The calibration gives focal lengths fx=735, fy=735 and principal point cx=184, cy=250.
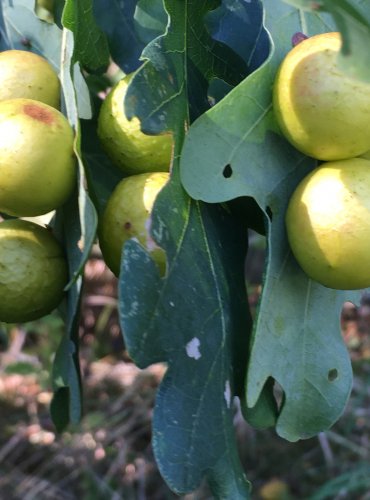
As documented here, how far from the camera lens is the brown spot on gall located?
937mm

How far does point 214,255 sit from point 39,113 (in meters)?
0.29

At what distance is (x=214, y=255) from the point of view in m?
0.99

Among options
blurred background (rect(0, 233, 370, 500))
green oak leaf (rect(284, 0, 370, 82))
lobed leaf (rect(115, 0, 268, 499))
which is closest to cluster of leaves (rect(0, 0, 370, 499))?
lobed leaf (rect(115, 0, 268, 499))

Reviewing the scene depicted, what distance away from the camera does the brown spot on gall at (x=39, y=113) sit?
0.94 meters

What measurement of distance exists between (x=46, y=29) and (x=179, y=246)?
0.47m

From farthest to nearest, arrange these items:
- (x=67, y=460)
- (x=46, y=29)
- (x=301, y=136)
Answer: (x=67, y=460)
(x=46, y=29)
(x=301, y=136)

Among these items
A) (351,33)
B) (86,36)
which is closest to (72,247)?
(86,36)

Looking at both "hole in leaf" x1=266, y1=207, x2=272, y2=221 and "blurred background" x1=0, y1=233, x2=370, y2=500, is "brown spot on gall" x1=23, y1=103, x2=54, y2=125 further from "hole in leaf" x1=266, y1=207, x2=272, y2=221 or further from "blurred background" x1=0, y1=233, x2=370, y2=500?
"blurred background" x1=0, y1=233, x2=370, y2=500

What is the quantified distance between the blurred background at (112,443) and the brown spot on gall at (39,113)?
1613 mm

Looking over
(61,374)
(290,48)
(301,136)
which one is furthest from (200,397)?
(290,48)

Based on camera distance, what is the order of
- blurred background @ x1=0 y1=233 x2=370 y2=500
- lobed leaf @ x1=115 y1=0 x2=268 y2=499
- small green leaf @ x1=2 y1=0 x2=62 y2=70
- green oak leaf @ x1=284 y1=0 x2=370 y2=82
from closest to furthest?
green oak leaf @ x1=284 y1=0 x2=370 y2=82 < lobed leaf @ x1=115 y1=0 x2=268 y2=499 < small green leaf @ x1=2 y1=0 x2=62 y2=70 < blurred background @ x1=0 y1=233 x2=370 y2=500

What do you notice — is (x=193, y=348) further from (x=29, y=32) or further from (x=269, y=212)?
(x=29, y=32)

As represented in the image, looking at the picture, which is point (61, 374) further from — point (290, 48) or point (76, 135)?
point (290, 48)

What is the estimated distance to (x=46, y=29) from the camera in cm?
117
